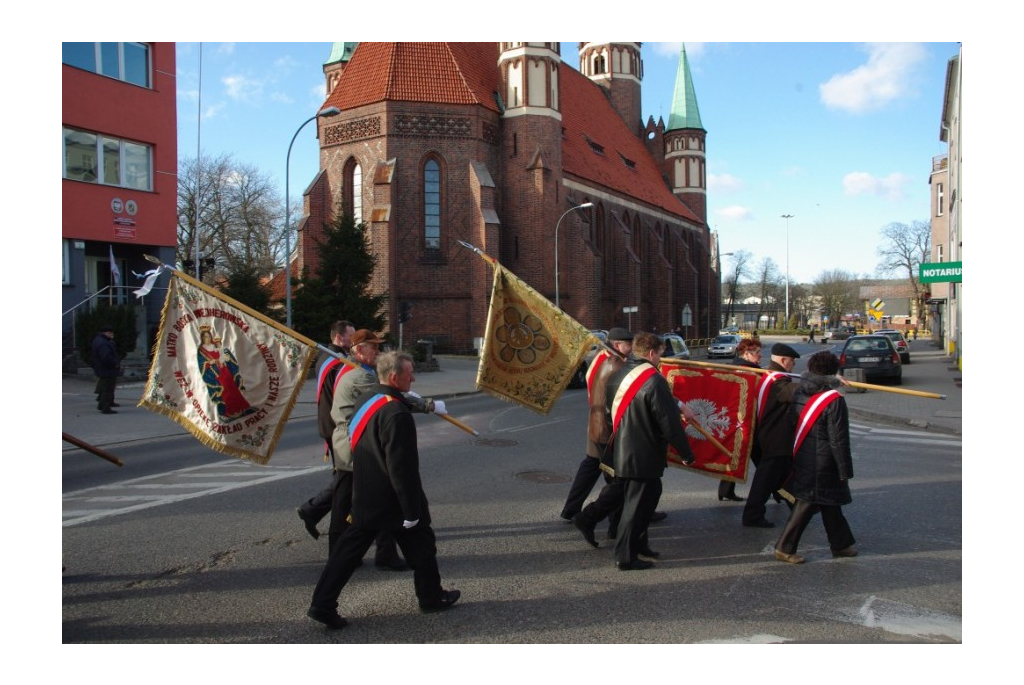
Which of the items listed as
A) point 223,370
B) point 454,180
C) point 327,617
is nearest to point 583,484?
point 327,617

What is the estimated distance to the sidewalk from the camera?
13359 mm

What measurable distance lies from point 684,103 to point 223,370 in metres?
61.5

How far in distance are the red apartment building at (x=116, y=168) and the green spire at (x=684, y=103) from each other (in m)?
46.6

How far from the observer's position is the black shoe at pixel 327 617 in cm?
454

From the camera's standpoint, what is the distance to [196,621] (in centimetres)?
474

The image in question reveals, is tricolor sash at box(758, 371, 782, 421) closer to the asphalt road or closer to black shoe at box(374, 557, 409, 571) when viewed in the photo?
the asphalt road

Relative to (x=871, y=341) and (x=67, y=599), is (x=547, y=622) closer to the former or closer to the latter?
(x=67, y=599)

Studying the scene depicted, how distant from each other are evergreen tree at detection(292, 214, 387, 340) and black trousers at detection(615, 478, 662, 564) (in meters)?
19.7

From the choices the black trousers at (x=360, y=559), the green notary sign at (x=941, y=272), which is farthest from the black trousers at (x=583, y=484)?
the green notary sign at (x=941, y=272)

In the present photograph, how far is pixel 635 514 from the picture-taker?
5.69 meters

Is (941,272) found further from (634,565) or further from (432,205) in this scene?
(432,205)

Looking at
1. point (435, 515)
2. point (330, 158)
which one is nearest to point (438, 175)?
point (330, 158)

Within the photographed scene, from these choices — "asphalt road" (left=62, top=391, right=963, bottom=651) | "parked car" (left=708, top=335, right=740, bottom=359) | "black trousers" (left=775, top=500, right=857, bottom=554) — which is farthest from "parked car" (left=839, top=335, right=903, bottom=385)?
"black trousers" (left=775, top=500, right=857, bottom=554)

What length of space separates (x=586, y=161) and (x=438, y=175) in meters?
12.3
